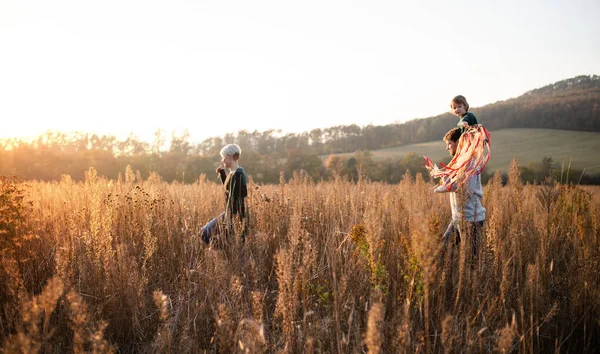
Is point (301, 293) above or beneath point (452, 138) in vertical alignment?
beneath

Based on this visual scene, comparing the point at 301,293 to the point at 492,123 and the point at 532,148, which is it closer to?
the point at 532,148

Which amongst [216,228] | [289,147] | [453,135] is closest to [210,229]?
[216,228]

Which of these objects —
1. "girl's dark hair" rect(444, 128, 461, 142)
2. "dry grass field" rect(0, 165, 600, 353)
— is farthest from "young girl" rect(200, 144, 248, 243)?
"girl's dark hair" rect(444, 128, 461, 142)

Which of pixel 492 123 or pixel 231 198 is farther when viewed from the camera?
pixel 492 123

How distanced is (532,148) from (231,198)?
5514 cm

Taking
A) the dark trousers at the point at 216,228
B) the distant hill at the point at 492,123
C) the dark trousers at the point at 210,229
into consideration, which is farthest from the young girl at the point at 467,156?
the distant hill at the point at 492,123

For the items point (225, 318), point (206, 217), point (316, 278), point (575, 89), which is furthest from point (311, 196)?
point (575, 89)

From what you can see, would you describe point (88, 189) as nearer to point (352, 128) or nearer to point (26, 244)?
point (26, 244)

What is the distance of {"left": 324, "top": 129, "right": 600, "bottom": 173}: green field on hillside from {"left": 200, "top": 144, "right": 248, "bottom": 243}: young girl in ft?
129

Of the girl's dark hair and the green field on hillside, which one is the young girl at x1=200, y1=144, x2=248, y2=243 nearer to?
the girl's dark hair

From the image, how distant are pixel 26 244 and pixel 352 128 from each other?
54.4 metres

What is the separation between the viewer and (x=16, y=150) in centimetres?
2931

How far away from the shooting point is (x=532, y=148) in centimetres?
4625

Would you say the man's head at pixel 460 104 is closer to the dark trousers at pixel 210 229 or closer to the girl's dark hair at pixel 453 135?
the girl's dark hair at pixel 453 135
